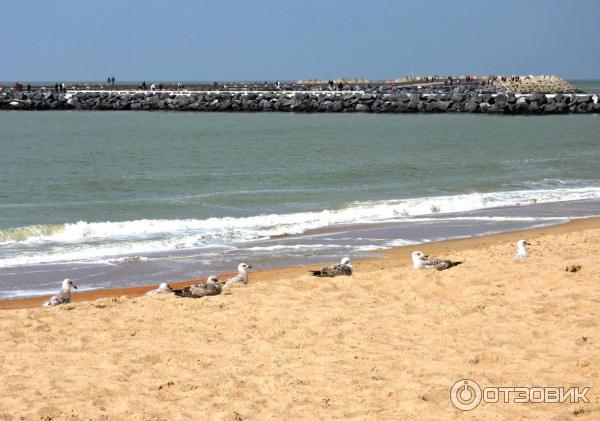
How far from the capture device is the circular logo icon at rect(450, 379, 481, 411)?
6.76 m

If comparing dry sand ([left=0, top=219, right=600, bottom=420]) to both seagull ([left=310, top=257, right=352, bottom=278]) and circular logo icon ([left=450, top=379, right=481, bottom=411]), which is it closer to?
circular logo icon ([left=450, top=379, right=481, bottom=411])

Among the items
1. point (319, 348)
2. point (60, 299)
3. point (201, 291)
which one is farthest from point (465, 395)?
point (60, 299)

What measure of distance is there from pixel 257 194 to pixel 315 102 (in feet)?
147

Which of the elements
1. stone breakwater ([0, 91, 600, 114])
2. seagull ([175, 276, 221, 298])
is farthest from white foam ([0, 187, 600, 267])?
stone breakwater ([0, 91, 600, 114])

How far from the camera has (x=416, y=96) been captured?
6600 centimetres

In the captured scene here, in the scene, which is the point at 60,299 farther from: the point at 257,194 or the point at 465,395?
the point at 257,194

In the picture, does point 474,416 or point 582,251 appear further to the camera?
point 582,251

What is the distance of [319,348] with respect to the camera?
8281 mm

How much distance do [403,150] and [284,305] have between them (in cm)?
2821

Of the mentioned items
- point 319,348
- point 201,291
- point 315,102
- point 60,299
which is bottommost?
point 60,299

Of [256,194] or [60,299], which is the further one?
[256,194]

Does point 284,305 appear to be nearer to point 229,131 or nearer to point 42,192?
point 42,192

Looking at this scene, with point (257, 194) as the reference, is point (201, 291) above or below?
above

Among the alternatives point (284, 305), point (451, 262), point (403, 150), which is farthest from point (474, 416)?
point (403, 150)
